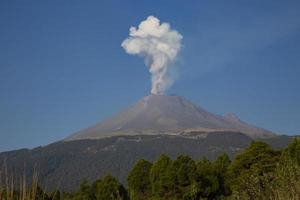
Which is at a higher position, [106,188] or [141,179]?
[141,179]

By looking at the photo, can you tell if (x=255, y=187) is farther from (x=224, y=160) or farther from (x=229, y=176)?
(x=224, y=160)

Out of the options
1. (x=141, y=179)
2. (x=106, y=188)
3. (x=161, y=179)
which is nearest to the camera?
(x=161, y=179)

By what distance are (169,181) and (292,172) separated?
34.6 meters

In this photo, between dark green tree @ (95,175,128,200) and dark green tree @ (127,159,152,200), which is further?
dark green tree @ (127,159,152,200)

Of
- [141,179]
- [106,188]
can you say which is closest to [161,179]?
[106,188]

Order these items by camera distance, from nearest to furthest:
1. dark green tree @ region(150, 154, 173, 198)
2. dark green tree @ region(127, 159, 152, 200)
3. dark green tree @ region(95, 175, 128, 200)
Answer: dark green tree @ region(150, 154, 173, 198) < dark green tree @ region(95, 175, 128, 200) < dark green tree @ region(127, 159, 152, 200)

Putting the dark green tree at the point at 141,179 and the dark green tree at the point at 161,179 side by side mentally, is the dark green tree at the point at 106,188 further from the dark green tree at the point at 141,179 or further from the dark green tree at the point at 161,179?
the dark green tree at the point at 161,179

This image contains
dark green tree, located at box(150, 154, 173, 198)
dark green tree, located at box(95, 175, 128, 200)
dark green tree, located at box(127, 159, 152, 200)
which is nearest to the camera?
dark green tree, located at box(150, 154, 173, 198)

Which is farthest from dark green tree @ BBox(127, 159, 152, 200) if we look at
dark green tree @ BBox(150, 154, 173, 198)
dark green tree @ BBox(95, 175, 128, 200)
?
dark green tree @ BBox(150, 154, 173, 198)

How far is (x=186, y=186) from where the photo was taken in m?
45.1

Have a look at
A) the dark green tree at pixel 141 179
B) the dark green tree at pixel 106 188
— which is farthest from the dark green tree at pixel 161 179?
the dark green tree at pixel 106 188

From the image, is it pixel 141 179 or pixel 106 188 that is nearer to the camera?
pixel 106 188

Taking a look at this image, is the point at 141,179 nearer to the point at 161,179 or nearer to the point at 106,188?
the point at 106,188

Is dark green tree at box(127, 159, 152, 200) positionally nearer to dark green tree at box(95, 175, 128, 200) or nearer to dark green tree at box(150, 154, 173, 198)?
dark green tree at box(95, 175, 128, 200)
